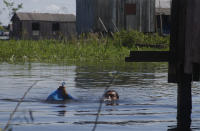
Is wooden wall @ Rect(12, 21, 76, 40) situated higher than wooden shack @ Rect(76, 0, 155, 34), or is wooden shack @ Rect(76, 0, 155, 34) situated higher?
wooden shack @ Rect(76, 0, 155, 34)

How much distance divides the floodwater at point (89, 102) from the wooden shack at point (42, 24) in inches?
1501

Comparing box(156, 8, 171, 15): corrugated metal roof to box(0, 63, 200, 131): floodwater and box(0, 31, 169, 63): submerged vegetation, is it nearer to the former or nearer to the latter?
box(0, 31, 169, 63): submerged vegetation

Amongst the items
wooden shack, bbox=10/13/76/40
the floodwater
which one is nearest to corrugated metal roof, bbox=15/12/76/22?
wooden shack, bbox=10/13/76/40

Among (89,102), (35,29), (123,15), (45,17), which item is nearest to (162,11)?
(123,15)

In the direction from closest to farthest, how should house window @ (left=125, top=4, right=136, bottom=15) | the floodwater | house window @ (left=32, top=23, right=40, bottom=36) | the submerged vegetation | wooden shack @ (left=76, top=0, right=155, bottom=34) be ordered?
the floodwater → the submerged vegetation → wooden shack @ (left=76, top=0, right=155, bottom=34) → house window @ (left=125, top=4, right=136, bottom=15) → house window @ (left=32, top=23, right=40, bottom=36)

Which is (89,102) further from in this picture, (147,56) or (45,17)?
(45,17)

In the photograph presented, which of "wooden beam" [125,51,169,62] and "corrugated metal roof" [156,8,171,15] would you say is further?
"corrugated metal roof" [156,8,171,15]

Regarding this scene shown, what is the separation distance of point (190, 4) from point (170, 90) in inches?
253

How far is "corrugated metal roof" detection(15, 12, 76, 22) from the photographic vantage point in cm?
5894

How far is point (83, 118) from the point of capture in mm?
9312

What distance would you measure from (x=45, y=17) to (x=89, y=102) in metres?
49.0

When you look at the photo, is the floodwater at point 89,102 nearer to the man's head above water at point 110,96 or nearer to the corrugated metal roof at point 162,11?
the man's head above water at point 110,96

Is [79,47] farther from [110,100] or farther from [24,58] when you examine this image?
[110,100]

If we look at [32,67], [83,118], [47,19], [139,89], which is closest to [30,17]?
[47,19]
